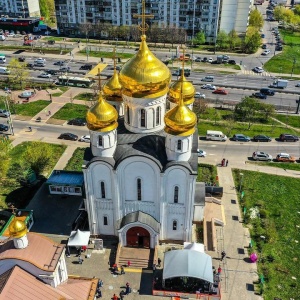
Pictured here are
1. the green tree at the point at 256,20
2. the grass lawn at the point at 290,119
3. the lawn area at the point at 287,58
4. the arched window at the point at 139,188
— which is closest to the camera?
the arched window at the point at 139,188

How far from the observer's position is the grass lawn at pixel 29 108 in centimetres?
5484

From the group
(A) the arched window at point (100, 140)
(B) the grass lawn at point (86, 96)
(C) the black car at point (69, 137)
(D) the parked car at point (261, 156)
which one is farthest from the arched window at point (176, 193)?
(B) the grass lawn at point (86, 96)

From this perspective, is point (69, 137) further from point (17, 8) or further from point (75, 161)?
point (17, 8)

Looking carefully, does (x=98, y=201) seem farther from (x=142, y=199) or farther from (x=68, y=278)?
(x=68, y=278)

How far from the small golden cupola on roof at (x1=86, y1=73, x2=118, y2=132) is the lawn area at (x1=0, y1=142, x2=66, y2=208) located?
47.4 feet

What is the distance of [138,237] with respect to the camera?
30.7 m

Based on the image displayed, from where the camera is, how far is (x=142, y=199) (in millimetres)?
29516

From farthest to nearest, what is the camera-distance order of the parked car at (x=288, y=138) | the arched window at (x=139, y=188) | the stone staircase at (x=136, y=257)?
the parked car at (x=288, y=138) → the stone staircase at (x=136, y=257) → the arched window at (x=139, y=188)

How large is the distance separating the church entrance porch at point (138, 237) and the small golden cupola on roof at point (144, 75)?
1106 centimetres

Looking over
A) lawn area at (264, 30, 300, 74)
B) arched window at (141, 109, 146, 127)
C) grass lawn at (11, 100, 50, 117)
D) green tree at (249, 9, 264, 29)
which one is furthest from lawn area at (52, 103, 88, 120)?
green tree at (249, 9, 264, 29)

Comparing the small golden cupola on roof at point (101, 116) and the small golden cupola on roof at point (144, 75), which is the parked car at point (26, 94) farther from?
the small golden cupola on roof at point (144, 75)

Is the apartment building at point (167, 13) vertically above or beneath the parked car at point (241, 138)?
above

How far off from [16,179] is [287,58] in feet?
217

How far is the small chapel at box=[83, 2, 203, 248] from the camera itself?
27.2 meters
